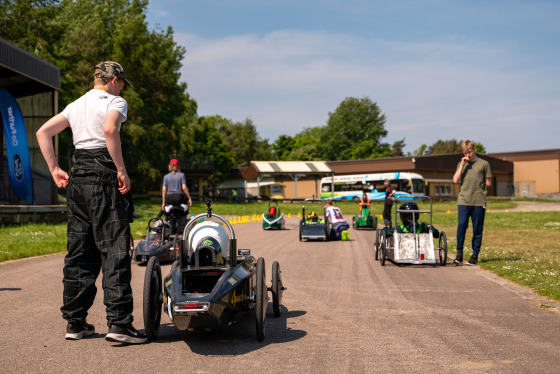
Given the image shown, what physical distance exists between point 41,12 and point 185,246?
138 ft

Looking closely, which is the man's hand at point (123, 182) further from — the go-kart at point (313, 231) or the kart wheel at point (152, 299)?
the go-kart at point (313, 231)

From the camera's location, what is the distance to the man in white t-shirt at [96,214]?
4688 millimetres

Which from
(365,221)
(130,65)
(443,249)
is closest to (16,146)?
(365,221)

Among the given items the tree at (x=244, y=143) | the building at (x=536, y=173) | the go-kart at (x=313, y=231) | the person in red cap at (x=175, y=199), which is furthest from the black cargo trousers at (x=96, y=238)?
the tree at (x=244, y=143)

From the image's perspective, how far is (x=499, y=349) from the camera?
4562 mm

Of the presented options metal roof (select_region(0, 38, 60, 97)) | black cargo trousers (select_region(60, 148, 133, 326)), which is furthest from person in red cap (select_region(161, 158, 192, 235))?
metal roof (select_region(0, 38, 60, 97))

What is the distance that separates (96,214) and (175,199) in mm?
6902

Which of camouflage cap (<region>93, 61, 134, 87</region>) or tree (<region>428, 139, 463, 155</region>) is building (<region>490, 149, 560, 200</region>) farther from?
camouflage cap (<region>93, 61, 134, 87</region>)

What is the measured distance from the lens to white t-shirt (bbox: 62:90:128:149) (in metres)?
4.84

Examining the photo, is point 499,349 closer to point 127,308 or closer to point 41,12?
point 127,308

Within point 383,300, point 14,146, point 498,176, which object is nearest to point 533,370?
point 383,300

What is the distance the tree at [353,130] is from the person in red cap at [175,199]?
91143 millimetres

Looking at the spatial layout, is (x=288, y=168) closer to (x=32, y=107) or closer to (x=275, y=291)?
(x=32, y=107)

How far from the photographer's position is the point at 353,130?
10406 centimetres
